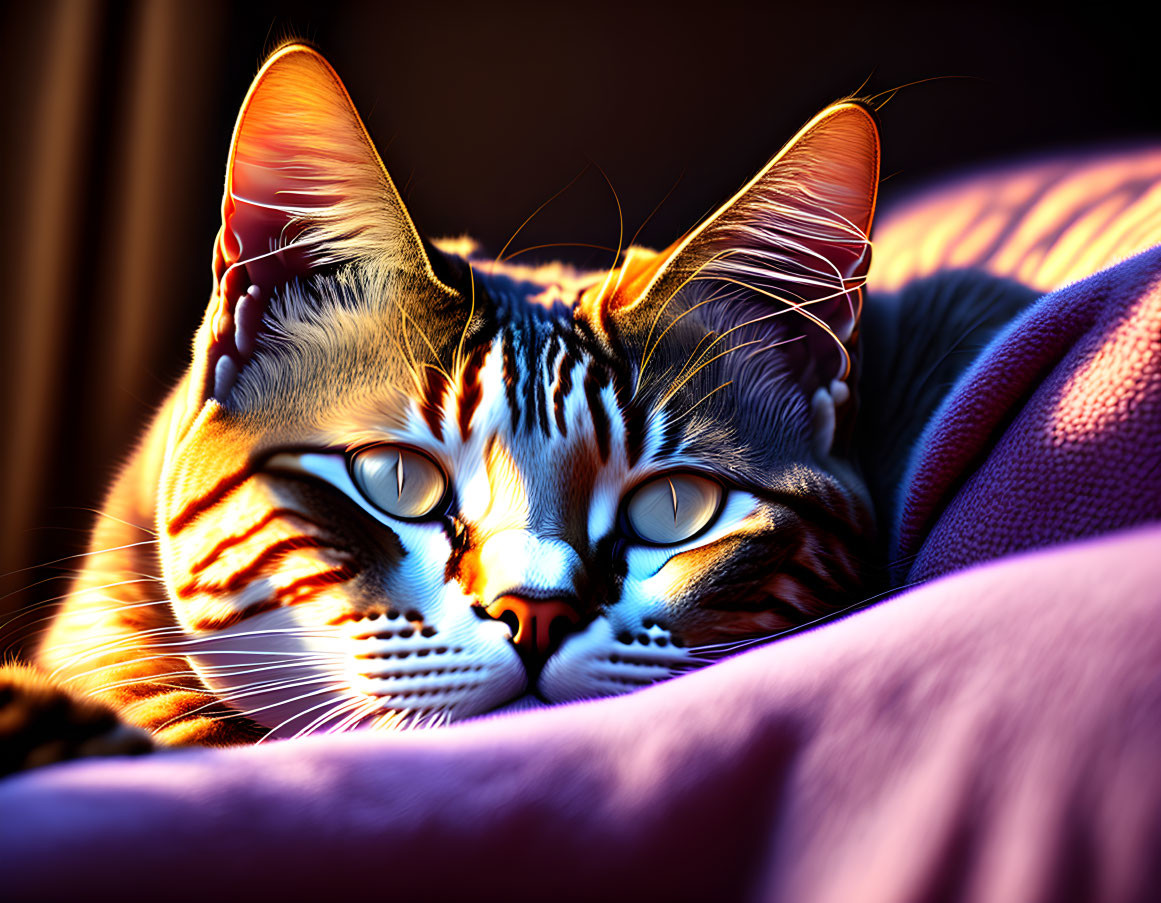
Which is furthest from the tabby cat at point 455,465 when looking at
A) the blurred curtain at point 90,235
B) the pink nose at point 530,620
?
the blurred curtain at point 90,235

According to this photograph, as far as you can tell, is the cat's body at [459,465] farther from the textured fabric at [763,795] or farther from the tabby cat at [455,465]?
the textured fabric at [763,795]

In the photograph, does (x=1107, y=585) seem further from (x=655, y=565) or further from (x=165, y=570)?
(x=165, y=570)

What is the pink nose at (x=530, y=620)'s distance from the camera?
1.52ft

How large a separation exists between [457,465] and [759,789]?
13.0 inches

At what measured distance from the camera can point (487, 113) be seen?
0.82 metres

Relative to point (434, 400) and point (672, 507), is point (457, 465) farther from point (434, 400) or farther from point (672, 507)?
point (672, 507)

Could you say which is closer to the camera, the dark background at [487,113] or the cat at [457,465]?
the cat at [457,465]

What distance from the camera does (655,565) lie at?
1.76 feet

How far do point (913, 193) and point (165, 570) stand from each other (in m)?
0.87

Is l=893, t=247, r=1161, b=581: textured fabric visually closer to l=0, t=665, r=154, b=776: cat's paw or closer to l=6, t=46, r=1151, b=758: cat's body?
l=6, t=46, r=1151, b=758: cat's body

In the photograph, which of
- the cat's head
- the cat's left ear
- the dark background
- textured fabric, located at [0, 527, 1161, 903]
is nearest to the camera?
textured fabric, located at [0, 527, 1161, 903]

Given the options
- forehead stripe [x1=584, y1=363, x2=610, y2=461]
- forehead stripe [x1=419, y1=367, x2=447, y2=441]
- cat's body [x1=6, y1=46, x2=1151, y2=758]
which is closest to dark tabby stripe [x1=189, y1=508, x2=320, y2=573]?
cat's body [x1=6, y1=46, x2=1151, y2=758]

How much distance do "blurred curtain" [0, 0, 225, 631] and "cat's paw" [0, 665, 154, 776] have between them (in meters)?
0.53

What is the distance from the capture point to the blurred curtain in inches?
33.3
